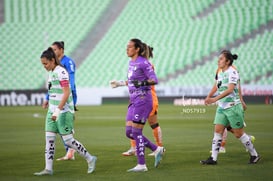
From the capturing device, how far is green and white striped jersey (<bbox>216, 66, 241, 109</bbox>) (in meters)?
10.9

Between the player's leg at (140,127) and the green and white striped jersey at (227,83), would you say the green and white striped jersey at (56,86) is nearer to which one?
the player's leg at (140,127)

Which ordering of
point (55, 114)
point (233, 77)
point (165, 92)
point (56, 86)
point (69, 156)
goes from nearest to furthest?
point (55, 114) < point (56, 86) < point (233, 77) < point (69, 156) < point (165, 92)

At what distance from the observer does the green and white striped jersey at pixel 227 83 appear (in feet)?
35.6

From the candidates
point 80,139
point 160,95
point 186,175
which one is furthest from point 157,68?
point 186,175

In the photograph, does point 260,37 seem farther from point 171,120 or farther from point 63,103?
point 63,103

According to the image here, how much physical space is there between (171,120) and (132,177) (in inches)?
597

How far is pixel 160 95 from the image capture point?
39031mm

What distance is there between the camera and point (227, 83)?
1092cm

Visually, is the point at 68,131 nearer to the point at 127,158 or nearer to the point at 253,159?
the point at 127,158

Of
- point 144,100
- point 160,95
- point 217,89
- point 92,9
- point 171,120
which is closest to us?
point 144,100

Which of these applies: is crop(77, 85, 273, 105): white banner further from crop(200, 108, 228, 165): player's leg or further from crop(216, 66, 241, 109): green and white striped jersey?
crop(200, 108, 228, 165): player's leg

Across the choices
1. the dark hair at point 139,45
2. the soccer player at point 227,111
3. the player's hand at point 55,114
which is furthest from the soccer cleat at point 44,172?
the soccer player at point 227,111

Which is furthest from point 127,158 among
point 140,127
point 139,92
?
point 139,92

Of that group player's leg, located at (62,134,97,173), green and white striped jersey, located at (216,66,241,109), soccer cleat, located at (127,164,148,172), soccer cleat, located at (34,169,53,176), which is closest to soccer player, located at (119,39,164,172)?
soccer cleat, located at (127,164,148,172)
